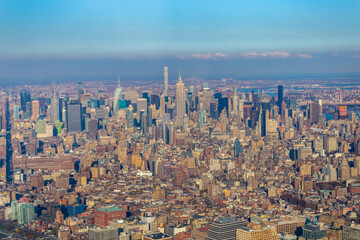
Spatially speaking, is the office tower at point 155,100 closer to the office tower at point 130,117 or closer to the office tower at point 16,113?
the office tower at point 130,117

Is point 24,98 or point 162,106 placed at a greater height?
point 24,98

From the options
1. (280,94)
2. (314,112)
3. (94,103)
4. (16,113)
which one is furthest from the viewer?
(280,94)

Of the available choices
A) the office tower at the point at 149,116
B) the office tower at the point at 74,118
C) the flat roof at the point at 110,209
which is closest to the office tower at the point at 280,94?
the office tower at the point at 149,116

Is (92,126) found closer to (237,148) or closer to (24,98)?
(24,98)

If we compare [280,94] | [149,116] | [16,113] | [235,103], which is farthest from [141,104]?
[16,113]

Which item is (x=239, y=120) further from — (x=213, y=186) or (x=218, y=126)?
(x=213, y=186)

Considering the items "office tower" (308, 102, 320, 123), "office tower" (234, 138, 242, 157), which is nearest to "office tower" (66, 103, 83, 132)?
"office tower" (234, 138, 242, 157)

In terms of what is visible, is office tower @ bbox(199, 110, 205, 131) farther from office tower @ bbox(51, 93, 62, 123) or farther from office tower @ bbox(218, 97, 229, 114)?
office tower @ bbox(51, 93, 62, 123)

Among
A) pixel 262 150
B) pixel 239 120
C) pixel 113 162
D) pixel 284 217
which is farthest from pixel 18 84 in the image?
pixel 284 217
